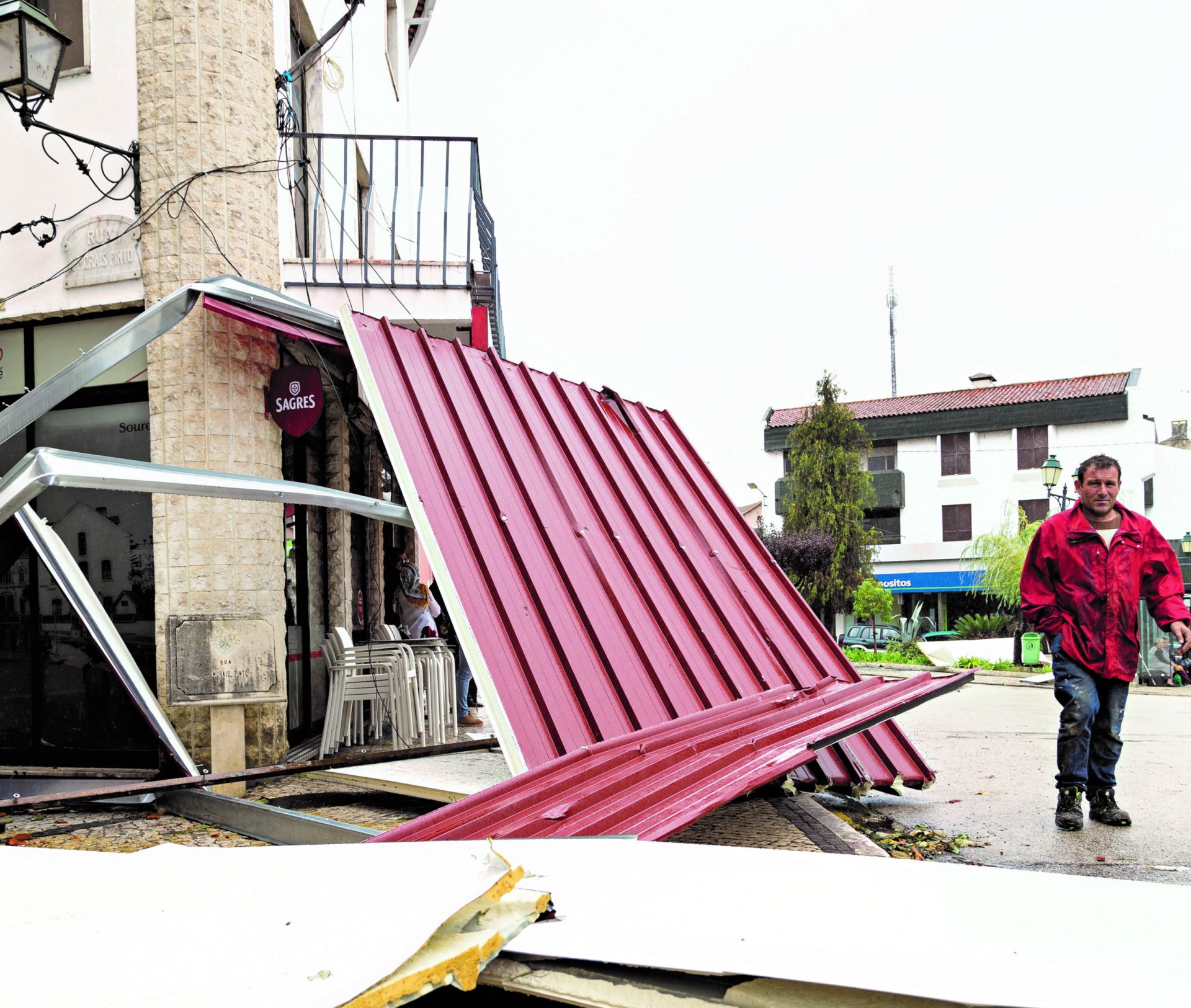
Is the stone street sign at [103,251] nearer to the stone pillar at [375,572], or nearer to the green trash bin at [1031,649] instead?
the stone pillar at [375,572]

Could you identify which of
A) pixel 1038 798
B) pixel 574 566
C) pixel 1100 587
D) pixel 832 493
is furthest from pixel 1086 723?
pixel 832 493

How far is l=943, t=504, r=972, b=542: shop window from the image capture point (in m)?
42.6

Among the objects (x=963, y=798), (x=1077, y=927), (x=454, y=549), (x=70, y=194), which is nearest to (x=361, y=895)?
(x=1077, y=927)

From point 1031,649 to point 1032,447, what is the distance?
23.2 meters

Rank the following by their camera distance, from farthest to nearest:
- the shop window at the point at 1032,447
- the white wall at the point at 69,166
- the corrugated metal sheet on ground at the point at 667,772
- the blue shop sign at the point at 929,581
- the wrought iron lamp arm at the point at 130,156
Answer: the shop window at the point at 1032,447 < the blue shop sign at the point at 929,581 < the white wall at the point at 69,166 < the wrought iron lamp arm at the point at 130,156 < the corrugated metal sheet on ground at the point at 667,772

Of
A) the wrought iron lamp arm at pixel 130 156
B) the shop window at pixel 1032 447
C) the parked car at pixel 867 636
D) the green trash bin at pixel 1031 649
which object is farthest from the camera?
the shop window at pixel 1032 447

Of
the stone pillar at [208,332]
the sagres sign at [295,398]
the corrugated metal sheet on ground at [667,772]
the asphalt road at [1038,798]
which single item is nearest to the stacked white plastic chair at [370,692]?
the stone pillar at [208,332]

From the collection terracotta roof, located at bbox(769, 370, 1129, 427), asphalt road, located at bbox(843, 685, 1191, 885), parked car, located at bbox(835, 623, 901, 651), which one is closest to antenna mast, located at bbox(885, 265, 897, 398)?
terracotta roof, located at bbox(769, 370, 1129, 427)

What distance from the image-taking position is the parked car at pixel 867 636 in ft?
95.5

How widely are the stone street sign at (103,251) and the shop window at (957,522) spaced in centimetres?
3942

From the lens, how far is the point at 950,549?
139 feet

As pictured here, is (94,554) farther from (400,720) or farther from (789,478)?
(789,478)

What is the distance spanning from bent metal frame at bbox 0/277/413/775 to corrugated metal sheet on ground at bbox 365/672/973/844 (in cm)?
204

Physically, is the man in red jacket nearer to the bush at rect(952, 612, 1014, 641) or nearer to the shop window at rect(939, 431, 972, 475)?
the bush at rect(952, 612, 1014, 641)
